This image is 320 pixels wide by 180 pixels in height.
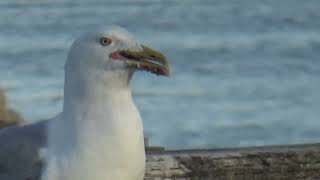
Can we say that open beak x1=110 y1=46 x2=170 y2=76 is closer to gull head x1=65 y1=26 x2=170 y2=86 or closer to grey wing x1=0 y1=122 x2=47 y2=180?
gull head x1=65 y1=26 x2=170 y2=86

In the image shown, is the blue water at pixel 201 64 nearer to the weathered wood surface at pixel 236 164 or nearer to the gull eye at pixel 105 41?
the weathered wood surface at pixel 236 164

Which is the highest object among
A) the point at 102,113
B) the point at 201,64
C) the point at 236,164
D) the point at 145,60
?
the point at 201,64

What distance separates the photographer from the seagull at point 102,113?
17.2ft

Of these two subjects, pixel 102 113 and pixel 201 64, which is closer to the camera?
pixel 102 113

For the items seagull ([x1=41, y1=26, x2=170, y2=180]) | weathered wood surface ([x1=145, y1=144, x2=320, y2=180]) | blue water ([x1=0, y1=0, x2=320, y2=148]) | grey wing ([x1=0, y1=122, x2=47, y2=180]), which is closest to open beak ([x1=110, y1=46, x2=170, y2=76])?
seagull ([x1=41, y1=26, x2=170, y2=180])

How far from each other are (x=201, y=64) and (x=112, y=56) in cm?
1514

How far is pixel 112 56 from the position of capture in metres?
5.27

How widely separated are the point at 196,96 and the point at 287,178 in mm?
10757

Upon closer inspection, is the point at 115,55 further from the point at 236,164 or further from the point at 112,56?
the point at 236,164

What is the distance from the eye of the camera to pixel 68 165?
17.1ft

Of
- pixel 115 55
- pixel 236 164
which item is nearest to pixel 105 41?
pixel 115 55

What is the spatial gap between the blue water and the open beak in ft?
22.3

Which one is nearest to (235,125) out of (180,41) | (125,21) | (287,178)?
(287,178)

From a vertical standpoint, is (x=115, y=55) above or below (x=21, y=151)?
above
